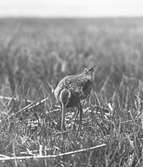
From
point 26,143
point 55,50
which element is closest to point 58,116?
point 26,143

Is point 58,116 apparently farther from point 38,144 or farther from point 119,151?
point 119,151

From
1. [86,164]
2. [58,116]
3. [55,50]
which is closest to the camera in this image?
[86,164]

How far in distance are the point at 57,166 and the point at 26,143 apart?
0.33 meters

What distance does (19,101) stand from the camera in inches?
122

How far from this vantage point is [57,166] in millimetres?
2305

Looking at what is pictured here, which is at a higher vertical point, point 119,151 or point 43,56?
point 43,56

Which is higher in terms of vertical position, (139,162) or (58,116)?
(58,116)

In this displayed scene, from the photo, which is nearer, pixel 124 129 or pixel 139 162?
pixel 139 162

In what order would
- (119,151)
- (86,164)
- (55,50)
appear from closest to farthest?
(86,164), (119,151), (55,50)

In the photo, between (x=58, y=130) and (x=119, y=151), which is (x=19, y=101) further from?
(x=119, y=151)

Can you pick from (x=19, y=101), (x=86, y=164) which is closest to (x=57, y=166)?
(x=86, y=164)

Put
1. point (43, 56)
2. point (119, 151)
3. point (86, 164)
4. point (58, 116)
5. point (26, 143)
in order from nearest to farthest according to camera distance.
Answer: point (86, 164) → point (119, 151) → point (26, 143) → point (58, 116) → point (43, 56)

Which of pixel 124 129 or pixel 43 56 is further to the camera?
pixel 43 56

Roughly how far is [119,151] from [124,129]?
28 centimetres
